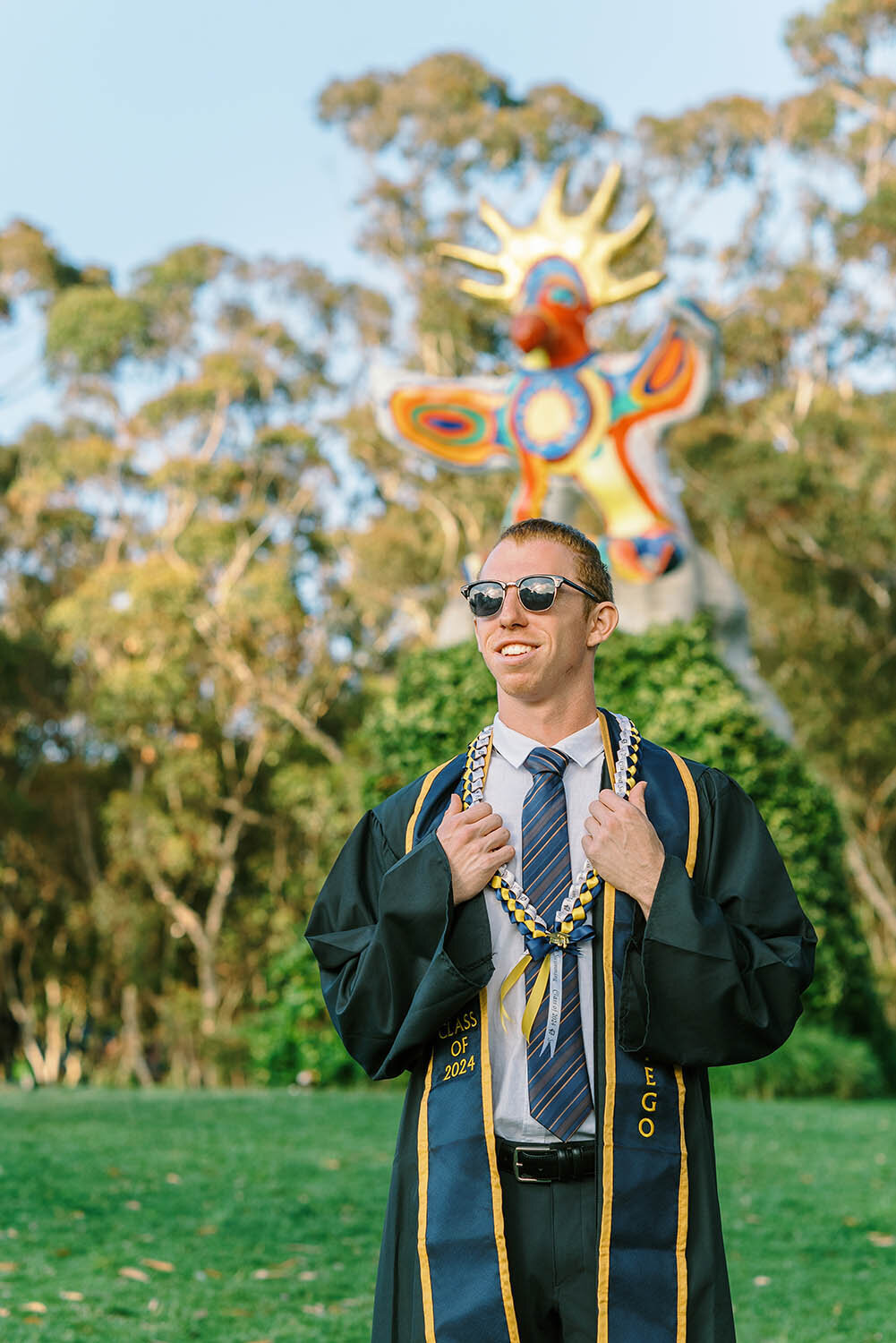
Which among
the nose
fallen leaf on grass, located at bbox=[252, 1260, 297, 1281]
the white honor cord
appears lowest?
fallen leaf on grass, located at bbox=[252, 1260, 297, 1281]

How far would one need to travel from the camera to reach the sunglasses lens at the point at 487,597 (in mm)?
2521

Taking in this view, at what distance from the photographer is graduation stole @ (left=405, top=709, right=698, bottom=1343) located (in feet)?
7.32

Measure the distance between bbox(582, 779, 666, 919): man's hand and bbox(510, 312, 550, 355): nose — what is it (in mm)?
10705

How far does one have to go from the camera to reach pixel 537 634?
8.18 ft

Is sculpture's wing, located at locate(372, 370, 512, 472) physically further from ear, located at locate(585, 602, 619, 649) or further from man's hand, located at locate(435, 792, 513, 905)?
man's hand, located at locate(435, 792, 513, 905)

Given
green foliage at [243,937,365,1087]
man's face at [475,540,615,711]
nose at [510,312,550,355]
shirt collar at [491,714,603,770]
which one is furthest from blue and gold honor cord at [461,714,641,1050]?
nose at [510,312,550,355]

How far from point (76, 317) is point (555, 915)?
2354 cm

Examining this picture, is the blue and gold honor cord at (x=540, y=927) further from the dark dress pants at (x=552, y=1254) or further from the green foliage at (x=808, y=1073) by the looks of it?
the green foliage at (x=808, y=1073)

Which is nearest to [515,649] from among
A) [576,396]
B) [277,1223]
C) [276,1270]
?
[276,1270]

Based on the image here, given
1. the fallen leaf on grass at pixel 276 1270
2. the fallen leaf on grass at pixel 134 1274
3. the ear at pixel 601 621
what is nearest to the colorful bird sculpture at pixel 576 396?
the fallen leaf on grass at pixel 276 1270

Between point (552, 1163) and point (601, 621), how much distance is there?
92cm

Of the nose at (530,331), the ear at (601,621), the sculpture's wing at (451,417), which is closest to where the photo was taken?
the ear at (601,621)

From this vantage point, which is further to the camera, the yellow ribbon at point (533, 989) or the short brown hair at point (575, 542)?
the short brown hair at point (575, 542)

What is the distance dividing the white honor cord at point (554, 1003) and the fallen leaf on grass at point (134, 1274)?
3486 millimetres
